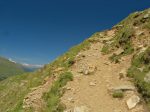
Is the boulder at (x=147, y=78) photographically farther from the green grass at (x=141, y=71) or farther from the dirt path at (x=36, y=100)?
the dirt path at (x=36, y=100)

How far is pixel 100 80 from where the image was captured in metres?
27.1

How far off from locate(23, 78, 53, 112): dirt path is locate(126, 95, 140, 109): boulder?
8598 millimetres

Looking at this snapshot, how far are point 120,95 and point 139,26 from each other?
1496cm

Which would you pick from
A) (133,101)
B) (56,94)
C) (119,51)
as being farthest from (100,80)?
(119,51)

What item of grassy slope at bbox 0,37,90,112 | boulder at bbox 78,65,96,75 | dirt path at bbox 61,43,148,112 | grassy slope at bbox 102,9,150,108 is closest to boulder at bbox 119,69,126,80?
dirt path at bbox 61,43,148,112

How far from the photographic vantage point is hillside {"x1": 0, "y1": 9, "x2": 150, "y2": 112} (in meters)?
22.8

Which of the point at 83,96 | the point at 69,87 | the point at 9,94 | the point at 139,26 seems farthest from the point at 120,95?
the point at 9,94

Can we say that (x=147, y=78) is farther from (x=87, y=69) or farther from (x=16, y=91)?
(x=16, y=91)

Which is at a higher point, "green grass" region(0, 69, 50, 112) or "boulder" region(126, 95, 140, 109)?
"green grass" region(0, 69, 50, 112)

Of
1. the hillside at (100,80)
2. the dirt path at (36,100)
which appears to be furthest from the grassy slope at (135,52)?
the dirt path at (36,100)

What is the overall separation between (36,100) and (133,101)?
10353 millimetres

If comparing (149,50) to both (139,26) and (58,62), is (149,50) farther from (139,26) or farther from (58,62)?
(58,62)

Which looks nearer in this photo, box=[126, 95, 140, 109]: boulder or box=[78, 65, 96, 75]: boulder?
box=[126, 95, 140, 109]: boulder

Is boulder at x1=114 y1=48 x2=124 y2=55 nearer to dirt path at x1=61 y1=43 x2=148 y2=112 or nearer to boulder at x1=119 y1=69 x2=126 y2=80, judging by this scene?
dirt path at x1=61 y1=43 x2=148 y2=112
